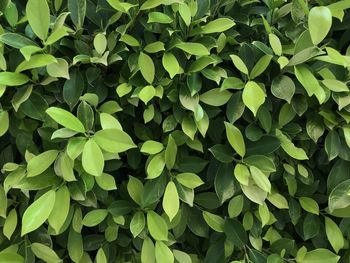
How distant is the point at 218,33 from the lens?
111 centimetres

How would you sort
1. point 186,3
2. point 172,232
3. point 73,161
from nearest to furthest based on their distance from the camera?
point 73,161
point 186,3
point 172,232

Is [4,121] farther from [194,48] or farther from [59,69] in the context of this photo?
[194,48]

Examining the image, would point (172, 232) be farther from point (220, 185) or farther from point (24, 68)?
point (24, 68)

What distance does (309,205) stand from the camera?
1165 millimetres

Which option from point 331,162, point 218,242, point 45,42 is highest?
point 45,42

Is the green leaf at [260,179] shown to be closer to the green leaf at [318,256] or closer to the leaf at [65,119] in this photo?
the green leaf at [318,256]

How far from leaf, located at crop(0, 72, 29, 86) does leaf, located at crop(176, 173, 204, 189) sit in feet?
1.46

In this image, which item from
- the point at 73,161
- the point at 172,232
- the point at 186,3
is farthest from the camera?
the point at 172,232

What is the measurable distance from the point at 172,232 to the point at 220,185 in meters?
0.21

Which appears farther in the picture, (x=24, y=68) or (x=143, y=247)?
(x=143, y=247)

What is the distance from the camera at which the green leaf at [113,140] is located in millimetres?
923

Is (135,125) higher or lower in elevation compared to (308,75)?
lower

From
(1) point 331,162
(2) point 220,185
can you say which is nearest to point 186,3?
(2) point 220,185

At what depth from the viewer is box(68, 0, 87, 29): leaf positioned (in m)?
1.02
